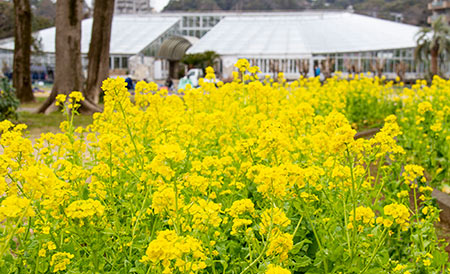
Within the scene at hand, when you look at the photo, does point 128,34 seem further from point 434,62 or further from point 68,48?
point 68,48

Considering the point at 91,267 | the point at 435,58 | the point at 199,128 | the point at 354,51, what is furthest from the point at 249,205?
the point at 354,51

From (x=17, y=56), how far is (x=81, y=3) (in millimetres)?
5446

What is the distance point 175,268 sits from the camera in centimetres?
179

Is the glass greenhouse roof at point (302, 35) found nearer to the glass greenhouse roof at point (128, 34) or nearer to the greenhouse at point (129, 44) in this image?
the greenhouse at point (129, 44)

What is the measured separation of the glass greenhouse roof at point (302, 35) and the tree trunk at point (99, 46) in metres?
23.8

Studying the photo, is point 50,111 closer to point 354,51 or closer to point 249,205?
point 249,205

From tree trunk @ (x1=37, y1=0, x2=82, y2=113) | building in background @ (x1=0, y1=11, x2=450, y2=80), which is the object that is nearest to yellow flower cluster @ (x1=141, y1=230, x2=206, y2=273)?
tree trunk @ (x1=37, y1=0, x2=82, y2=113)

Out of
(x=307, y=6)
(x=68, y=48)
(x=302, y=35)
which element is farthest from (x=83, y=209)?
(x=307, y=6)

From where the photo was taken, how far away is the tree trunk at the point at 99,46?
1338cm

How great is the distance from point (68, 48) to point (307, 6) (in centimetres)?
7907

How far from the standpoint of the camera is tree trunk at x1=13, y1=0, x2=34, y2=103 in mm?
15555

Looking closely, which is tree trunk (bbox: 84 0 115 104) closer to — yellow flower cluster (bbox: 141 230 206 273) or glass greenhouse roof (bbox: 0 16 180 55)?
yellow flower cluster (bbox: 141 230 206 273)

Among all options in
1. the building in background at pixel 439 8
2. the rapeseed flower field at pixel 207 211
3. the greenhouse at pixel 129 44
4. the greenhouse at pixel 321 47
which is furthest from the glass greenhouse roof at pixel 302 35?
the rapeseed flower field at pixel 207 211

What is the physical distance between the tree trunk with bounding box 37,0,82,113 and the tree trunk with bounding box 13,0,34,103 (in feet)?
15.3
